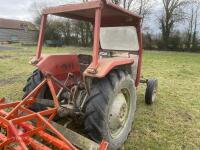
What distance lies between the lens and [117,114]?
315cm

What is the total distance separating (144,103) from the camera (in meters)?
5.20

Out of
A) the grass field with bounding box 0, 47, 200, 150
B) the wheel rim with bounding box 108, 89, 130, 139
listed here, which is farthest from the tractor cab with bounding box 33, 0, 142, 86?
the grass field with bounding box 0, 47, 200, 150

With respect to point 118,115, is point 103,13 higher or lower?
higher

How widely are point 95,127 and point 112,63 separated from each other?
76 centimetres

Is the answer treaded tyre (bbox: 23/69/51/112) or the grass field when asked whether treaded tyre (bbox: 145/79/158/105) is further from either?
treaded tyre (bbox: 23/69/51/112)

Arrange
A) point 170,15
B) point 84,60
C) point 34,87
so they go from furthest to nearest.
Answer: point 170,15, point 84,60, point 34,87

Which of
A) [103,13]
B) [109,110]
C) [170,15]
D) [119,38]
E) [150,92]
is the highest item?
[170,15]

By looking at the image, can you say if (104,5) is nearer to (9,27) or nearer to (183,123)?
(183,123)

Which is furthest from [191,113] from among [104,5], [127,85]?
[104,5]

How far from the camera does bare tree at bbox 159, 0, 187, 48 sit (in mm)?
31603

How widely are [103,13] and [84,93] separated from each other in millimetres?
1195

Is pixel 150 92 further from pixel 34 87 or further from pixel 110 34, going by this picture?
pixel 34 87

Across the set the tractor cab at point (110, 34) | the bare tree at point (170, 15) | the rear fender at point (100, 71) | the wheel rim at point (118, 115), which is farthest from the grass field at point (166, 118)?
the bare tree at point (170, 15)

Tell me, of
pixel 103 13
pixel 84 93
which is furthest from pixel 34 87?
pixel 103 13
